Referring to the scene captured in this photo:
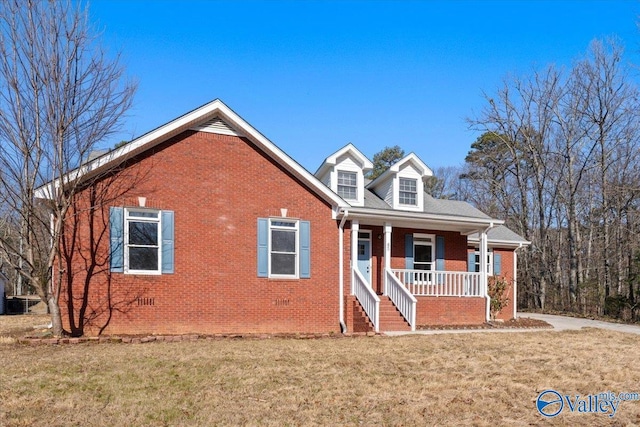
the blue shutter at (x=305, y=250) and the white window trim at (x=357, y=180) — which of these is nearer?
the blue shutter at (x=305, y=250)

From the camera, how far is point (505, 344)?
10531 millimetres

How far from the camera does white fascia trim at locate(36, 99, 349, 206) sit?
10.5 m

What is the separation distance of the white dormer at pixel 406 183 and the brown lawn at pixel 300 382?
7907 mm

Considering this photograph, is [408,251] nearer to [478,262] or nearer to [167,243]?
[478,262]

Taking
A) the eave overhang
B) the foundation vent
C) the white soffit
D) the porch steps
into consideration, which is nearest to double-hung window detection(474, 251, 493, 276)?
the eave overhang

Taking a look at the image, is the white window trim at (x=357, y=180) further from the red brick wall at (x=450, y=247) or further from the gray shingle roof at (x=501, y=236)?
the gray shingle roof at (x=501, y=236)

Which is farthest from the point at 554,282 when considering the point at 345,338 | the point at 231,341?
the point at 231,341

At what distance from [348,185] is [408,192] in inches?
106

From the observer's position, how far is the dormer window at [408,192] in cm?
1730

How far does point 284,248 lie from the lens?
12914 millimetres

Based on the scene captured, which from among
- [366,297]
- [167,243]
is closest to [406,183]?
[366,297]

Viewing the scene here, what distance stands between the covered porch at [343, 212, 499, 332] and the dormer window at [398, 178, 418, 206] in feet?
4.84

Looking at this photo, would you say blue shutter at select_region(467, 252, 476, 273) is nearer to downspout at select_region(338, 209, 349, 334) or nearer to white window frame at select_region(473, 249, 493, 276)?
white window frame at select_region(473, 249, 493, 276)

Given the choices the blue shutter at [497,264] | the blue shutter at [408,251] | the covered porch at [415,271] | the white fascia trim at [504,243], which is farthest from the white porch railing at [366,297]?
the blue shutter at [497,264]
